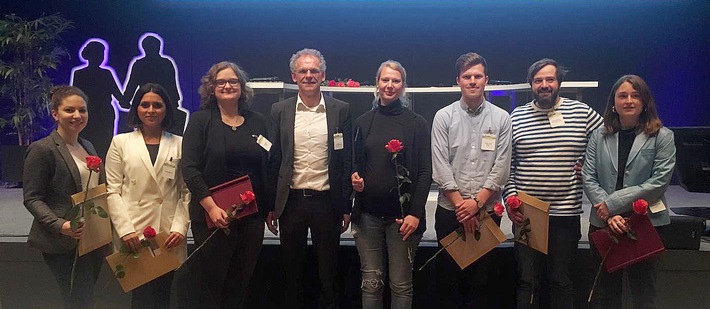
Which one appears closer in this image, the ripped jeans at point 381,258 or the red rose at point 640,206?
the red rose at point 640,206

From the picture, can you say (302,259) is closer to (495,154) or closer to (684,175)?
(495,154)

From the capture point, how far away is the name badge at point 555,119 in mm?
2449

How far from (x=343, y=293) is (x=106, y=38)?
5.28 m

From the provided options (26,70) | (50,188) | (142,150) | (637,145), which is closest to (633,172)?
(637,145)

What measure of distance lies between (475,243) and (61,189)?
1.94 m

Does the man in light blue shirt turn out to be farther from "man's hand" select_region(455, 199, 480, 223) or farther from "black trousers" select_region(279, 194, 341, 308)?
"black trousers" select_region(279, 194, 341, 308)

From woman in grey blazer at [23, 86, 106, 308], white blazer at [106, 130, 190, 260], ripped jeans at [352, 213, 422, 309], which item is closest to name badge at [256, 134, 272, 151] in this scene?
white blazer at [106, 130, 190, 260]

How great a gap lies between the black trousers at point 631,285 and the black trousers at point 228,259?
167 centimetres

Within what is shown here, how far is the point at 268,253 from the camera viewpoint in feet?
9.71

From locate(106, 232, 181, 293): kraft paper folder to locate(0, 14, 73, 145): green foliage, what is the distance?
12.9 feet

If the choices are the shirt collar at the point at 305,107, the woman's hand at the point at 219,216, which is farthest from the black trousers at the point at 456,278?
the woman's hand at the point at 219,216

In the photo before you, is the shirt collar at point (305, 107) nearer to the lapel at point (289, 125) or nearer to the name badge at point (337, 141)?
the lapel at point (289, 125)

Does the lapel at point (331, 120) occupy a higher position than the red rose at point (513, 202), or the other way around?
the lapel at point (331, 120)

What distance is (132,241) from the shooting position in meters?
2.25
